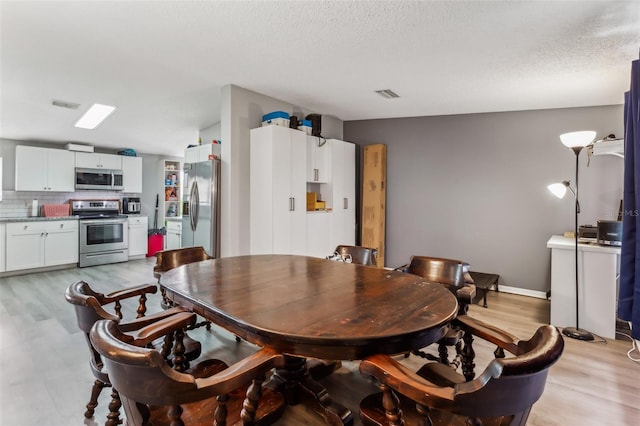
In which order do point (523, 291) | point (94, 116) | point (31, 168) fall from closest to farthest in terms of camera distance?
point (523, 291), point (94, 116), point (31, 168)

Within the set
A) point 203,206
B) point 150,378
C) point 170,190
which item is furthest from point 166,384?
point 170,190

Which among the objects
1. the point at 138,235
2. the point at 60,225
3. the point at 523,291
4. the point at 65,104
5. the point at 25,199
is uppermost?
the point at 65,104

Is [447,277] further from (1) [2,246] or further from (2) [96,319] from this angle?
(1) [2,246]

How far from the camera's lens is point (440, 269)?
2332 mm

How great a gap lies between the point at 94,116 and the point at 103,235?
231 centimetres

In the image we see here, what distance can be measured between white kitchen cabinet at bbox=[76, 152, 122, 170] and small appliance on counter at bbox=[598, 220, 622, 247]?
7629 millimetres

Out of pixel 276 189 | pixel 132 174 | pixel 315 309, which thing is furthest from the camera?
pixel 132 174

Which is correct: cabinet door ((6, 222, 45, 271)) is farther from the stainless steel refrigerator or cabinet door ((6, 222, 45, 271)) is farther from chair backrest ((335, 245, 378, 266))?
chair backrest ((335, 245, 378, 266))

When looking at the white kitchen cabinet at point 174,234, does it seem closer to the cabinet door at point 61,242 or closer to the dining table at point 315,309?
the cabinet door at point 61,242

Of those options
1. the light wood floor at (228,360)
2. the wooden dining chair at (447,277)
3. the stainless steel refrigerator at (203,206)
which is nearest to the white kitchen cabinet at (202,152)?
the stainless steel refrigerator at (203,206)

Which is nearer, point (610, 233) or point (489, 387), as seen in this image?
point (489, 387)

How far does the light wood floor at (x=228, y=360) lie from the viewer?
1909 mm

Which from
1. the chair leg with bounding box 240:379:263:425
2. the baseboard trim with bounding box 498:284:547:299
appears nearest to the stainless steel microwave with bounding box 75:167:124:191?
the chair leg with bounding box 240:379:263:425

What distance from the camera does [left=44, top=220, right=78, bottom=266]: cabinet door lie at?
18.0 feet
